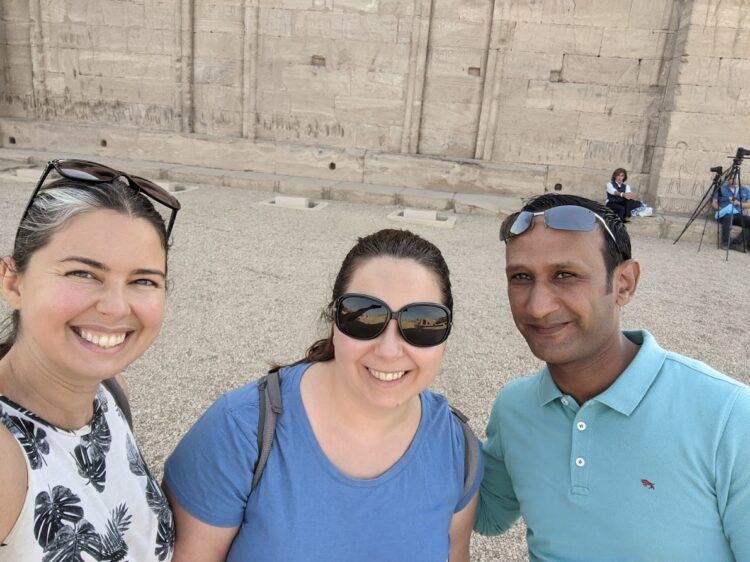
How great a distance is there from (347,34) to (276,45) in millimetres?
1668

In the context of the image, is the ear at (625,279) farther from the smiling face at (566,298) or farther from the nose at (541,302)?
the nose at (541,302)

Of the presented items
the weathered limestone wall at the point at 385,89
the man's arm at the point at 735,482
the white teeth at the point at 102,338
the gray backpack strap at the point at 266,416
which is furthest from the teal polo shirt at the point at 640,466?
the weathered limestone wall at the point at 385,89

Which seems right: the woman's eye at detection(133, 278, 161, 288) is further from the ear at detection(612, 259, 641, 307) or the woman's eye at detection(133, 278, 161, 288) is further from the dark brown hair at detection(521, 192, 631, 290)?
the ear at detection(612, 259, 641, 307)

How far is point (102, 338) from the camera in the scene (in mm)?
1275

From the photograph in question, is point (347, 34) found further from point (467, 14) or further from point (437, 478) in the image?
point (437, 478)

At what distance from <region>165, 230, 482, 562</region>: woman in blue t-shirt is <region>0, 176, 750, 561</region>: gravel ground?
2.92 ft

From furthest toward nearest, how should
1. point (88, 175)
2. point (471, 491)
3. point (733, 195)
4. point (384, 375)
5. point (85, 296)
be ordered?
1. point (733, 195)
2. point (471, 491)
3. point (384, 375)
4. point (88, 175)
5. point (85, 296)

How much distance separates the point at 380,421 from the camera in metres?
1.51

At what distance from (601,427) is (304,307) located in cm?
427

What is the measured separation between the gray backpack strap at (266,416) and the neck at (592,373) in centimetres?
83

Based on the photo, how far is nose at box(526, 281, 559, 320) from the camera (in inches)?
63.4

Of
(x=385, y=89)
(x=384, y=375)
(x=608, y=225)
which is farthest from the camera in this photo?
(x=385, y=89)

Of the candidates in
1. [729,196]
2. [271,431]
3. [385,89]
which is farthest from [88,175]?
[385,89]

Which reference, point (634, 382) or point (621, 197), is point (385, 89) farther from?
point (634, 382)
